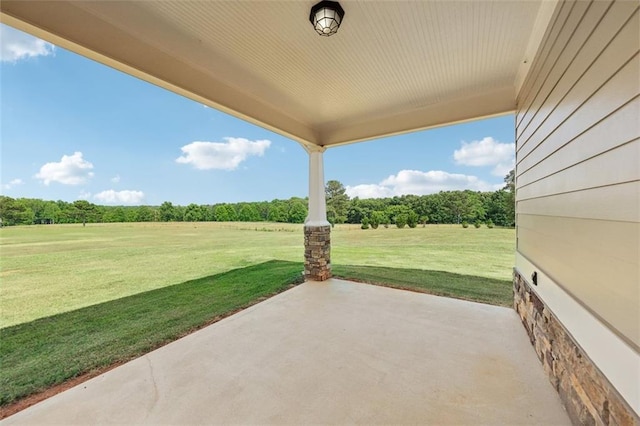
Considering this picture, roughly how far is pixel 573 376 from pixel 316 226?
380cm

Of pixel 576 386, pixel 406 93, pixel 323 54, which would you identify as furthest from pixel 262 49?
pixel 576 386

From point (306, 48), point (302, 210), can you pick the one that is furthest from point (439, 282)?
point (302, 210)

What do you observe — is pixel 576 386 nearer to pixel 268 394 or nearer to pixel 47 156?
pixel 268 394

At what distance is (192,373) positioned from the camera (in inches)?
85.1

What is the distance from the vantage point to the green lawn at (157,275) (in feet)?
8.66

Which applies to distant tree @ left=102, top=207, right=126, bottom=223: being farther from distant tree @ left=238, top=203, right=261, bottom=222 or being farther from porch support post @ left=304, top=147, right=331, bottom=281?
porch support post @ left=304, top=147, right=331, bottom=281

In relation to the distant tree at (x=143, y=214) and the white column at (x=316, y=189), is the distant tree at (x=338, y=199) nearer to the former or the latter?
the white column at (x=316, y=189)

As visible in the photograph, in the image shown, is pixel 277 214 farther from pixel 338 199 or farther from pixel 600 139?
pixel 600 139

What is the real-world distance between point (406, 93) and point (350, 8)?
183 centimetres

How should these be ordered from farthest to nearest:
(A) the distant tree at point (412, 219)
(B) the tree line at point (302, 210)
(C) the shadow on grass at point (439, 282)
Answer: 1. (A) the distant tree at point (412, 219)
2. (B) the tree line at point (302, 210)
3. (C) the shadow on grass at point (439, 282)

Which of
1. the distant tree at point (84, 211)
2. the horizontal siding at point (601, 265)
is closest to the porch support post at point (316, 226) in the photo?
the horizontal siding at point (601, 265)

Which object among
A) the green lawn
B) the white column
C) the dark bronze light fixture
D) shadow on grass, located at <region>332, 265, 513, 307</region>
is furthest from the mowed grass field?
the dark bronze light fixture

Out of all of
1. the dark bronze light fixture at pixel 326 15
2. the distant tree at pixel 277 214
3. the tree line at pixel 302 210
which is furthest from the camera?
the distant tree at pixel 277 214

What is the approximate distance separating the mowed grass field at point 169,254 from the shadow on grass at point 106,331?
1.76 ft
